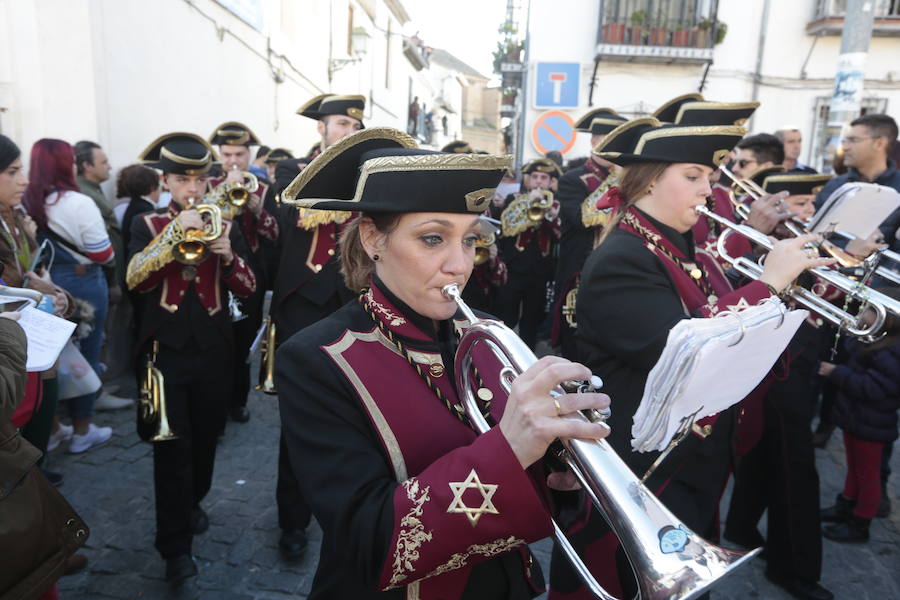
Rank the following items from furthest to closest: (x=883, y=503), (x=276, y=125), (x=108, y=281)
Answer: (x=276, y=125) → (x=108, y=281) → (x=883, y=503)

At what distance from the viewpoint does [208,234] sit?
3.58 meters

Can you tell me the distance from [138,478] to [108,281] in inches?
85.5

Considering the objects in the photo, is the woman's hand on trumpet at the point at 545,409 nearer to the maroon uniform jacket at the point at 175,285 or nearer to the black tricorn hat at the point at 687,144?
the black tricorn hat at the point at 687,144

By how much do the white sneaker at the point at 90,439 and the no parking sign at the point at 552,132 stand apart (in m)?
8.56

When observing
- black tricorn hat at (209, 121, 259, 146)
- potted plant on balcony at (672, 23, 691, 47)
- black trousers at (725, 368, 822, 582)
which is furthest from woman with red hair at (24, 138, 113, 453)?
potted plant on balcony at (672, 23, 691, 47)

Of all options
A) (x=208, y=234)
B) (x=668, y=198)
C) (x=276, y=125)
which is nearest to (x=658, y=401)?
(x=668, y=198)

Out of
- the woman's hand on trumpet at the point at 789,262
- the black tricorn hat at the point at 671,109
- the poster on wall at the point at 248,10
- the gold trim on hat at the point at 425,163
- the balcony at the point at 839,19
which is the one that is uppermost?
Answer: the balcony at the point at 839,19

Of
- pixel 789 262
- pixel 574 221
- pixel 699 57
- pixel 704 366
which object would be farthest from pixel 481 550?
pixel 699 57

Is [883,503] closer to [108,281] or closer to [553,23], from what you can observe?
[108,281]

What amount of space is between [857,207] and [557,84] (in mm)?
11567

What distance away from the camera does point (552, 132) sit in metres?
11.6

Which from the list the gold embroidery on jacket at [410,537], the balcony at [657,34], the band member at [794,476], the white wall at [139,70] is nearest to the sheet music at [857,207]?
the band member at [794,476]

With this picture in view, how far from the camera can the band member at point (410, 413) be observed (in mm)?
1340

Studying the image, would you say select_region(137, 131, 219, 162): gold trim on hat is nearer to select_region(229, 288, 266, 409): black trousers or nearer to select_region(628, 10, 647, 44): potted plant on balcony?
select_region(229, 288, 266, 409): black trousers
